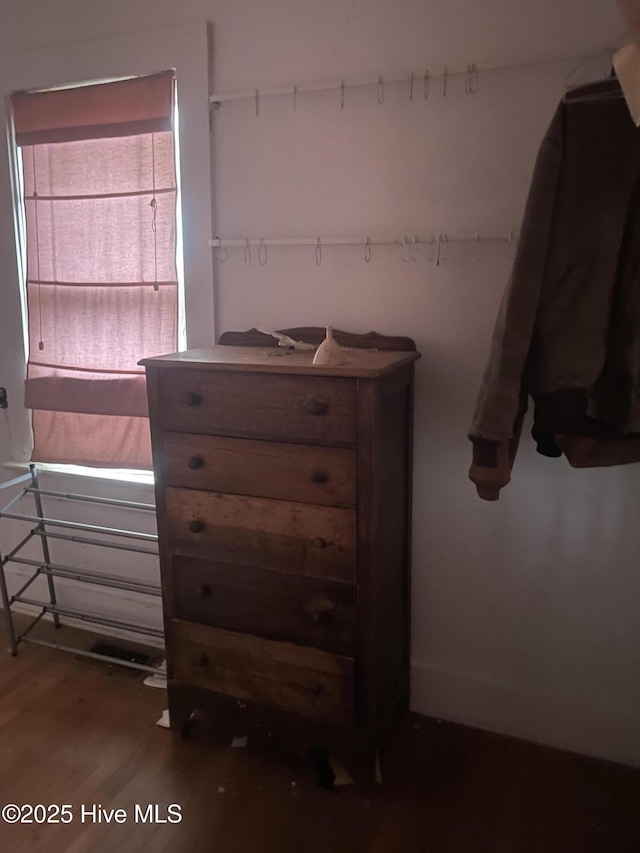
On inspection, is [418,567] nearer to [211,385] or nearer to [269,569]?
[269,569]

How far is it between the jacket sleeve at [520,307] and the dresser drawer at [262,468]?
0.36 metres

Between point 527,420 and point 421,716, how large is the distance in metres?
0.99

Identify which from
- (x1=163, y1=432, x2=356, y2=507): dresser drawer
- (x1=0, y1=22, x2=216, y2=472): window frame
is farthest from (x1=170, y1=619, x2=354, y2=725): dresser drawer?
(x1=0, y1=22, x2=216, y2=472): window frame

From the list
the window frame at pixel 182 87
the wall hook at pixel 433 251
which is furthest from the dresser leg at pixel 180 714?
the wall hook at pixel 433 251

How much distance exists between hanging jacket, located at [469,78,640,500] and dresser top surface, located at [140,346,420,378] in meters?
0.31

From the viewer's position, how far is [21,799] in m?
1.70

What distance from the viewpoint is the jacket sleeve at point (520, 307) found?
124 cm

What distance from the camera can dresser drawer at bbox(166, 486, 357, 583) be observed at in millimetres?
1573

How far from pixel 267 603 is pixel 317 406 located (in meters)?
0.57

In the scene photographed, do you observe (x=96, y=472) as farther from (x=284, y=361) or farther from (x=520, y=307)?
(x=520, y=307)

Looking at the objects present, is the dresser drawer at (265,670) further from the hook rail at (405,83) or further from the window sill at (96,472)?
the hook rail at (405,83)

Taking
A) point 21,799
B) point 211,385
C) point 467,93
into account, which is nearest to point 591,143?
point 467,93

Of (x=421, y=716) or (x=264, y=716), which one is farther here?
(x=421, y=716)

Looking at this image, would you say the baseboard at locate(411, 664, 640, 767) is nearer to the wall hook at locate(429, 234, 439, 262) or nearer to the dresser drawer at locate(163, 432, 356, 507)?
the dresser drawer at locate(163, 432, 356, 507)
